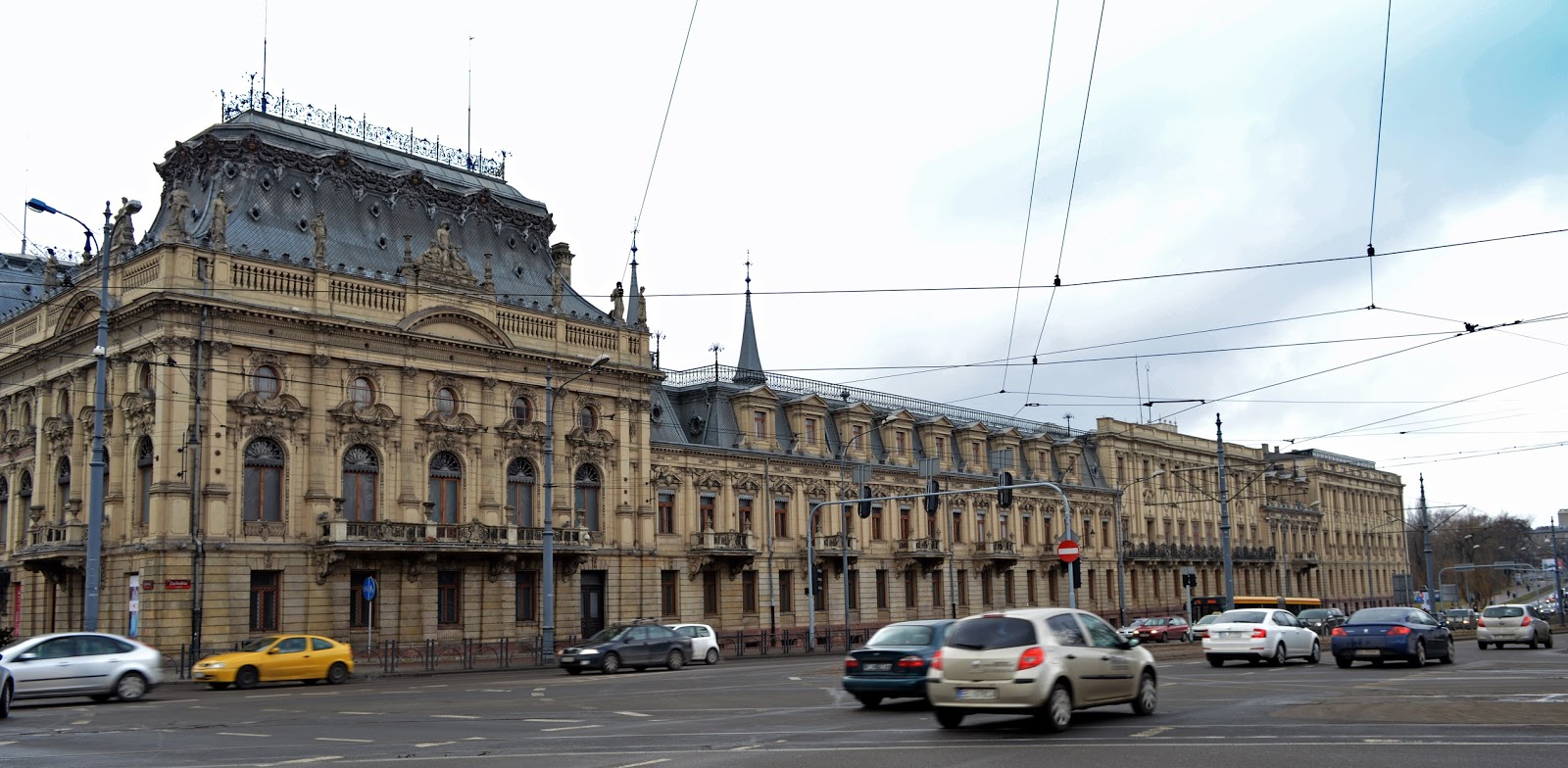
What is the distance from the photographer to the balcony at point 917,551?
221 feet

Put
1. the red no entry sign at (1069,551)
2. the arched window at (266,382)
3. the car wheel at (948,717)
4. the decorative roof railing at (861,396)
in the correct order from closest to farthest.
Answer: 1. the car wheel at (948,717)
2. the red no entry sign at (1069,551)
3. the arched window at (266,382)
4. the decorative roof railing at (861,396)

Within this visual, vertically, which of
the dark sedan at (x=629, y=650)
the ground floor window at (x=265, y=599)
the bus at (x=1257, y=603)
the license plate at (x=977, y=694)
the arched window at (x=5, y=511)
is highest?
the arched window at (x=5, y=511)

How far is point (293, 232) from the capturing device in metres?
46.7

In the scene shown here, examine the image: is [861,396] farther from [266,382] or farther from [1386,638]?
[1386,638]

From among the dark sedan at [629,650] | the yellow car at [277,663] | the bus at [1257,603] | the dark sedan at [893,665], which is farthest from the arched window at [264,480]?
the bus at [1257,603]

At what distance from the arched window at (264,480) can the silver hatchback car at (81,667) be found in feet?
52.1

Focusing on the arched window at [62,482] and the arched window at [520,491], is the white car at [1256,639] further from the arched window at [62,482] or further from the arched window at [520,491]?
the arched window at [62,482]

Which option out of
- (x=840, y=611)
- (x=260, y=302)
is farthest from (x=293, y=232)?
(x=840, y=611)

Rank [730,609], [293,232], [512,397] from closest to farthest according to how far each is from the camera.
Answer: [293,232]
[512,397]
[730,609]

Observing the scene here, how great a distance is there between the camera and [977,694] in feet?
53.1

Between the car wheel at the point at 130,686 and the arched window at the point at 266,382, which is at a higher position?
the arched window at the point at 266,382

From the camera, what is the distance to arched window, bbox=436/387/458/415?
159ft

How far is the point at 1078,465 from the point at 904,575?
2100 centimetres

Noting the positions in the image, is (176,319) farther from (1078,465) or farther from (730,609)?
(1078,465)
